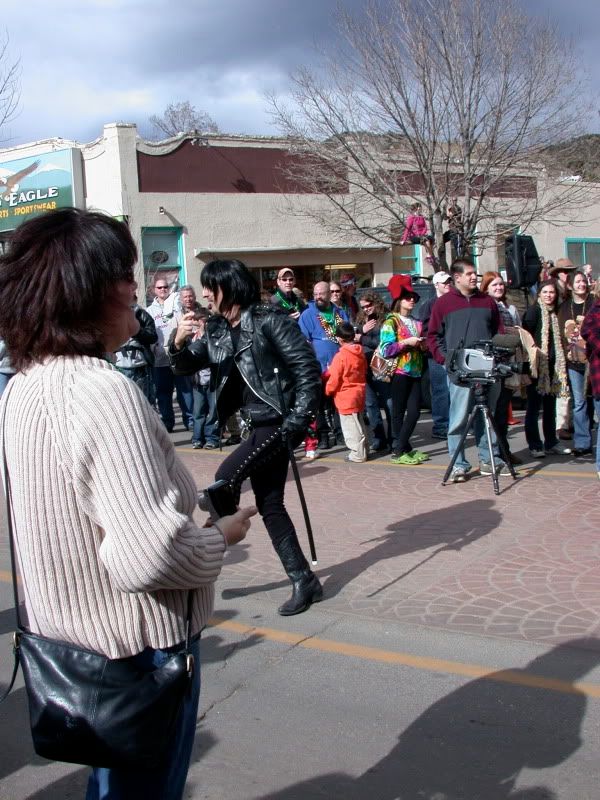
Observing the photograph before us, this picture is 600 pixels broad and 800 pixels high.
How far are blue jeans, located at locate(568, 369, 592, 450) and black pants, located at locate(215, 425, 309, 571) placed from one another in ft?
15.4

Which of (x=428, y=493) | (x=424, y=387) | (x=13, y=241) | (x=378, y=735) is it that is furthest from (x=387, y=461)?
(x=13, y=241)

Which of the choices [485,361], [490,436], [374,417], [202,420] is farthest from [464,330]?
[202,420]

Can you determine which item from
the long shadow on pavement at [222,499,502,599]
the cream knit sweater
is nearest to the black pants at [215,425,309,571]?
the long shadow on pavement at [222,499,502,599]

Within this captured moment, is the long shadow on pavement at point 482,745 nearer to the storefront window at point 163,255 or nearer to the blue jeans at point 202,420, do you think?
the blue jeans at point 202,420

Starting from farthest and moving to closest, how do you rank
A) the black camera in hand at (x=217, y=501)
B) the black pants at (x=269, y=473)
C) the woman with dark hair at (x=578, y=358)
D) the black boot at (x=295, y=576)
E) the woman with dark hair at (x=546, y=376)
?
the woman with dark hair at (x=546, y=376)
the woman with dark hair at (x=578, y=358)
the black boot at (x=295, y=576)
the black pants at (x=269, y=473)
the black camera in hand at (x=217, y=501)

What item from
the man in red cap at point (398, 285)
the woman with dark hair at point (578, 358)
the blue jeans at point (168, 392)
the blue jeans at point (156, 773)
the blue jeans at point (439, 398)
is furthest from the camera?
the blue jeans at point (168, 392)

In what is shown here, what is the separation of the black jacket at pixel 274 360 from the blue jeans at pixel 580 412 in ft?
15.9

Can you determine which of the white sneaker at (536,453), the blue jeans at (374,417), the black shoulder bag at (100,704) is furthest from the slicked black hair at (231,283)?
the blue jeans at (374,417)

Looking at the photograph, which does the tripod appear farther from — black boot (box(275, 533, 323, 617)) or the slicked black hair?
the slicked black hair

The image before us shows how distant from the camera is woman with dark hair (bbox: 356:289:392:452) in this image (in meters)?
10.2

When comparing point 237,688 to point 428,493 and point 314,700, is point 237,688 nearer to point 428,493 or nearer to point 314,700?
point 314,700

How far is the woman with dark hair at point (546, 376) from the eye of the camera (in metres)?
8.98

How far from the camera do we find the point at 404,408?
9477 millimetres

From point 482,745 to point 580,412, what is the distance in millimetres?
5956
